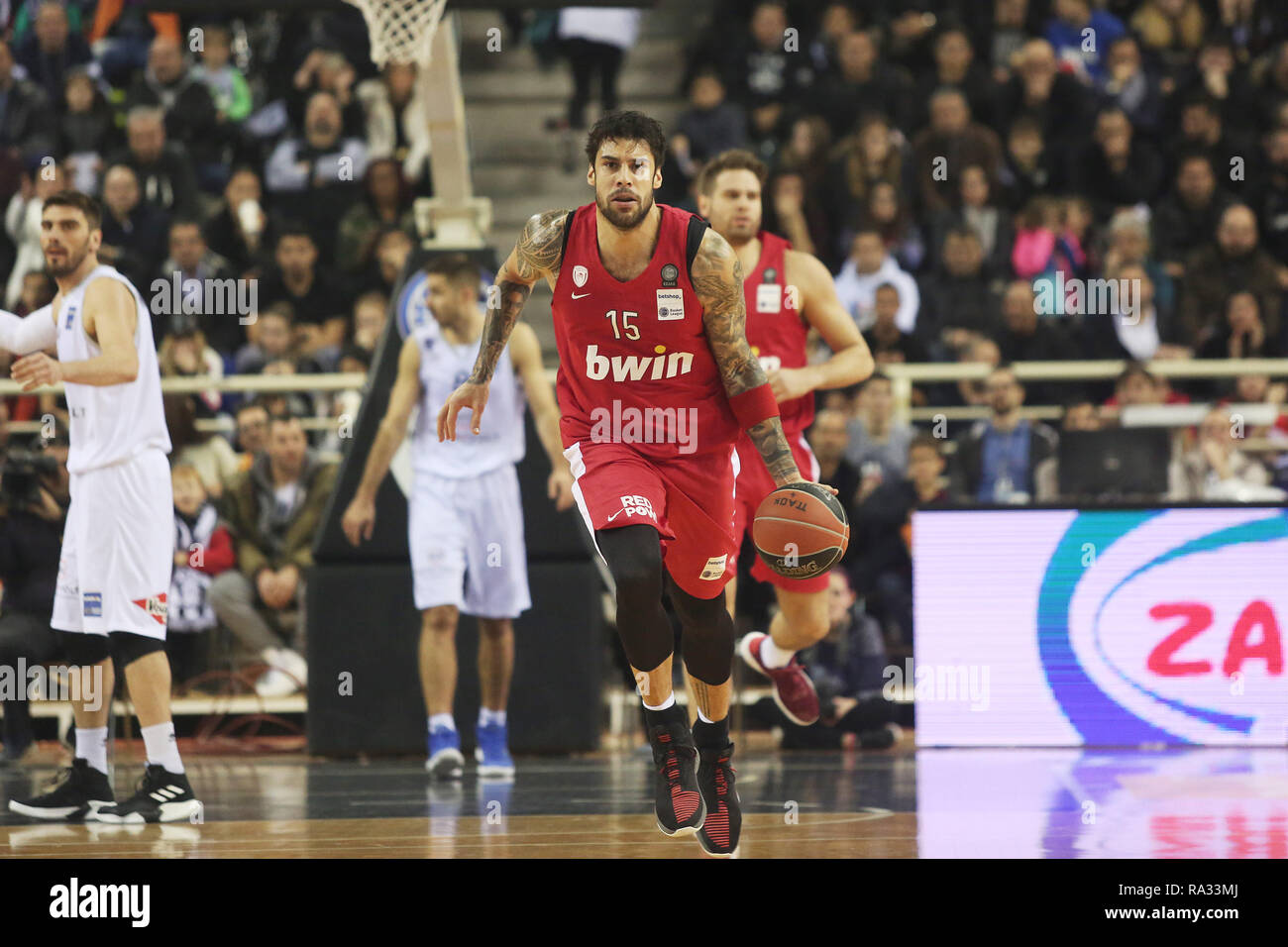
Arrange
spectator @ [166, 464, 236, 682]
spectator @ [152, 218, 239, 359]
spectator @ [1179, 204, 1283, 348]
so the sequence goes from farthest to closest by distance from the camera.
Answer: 1. spectator @ [152, 218, 239, 359]
2. spectator @ [1179, 204, 1283, 348]
3. spectator @ [166, 464, 236, 682]

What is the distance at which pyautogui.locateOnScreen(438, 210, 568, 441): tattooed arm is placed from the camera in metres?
5.44

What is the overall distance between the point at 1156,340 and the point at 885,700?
4058 millimetres

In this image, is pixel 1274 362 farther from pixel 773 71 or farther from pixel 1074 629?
pixel 773 71

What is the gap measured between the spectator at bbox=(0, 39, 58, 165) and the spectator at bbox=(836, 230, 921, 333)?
6356mm

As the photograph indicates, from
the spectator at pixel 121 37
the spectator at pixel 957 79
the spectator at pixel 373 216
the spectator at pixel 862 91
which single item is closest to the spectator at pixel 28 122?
the spectator at pixel 121 37

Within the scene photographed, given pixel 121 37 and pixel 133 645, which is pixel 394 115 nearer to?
pixel 121 37

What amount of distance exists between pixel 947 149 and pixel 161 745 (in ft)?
28.3

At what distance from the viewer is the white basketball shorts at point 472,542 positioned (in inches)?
335

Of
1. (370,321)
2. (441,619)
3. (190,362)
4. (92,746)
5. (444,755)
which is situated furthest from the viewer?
(370,321)

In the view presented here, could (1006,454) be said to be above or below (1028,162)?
below

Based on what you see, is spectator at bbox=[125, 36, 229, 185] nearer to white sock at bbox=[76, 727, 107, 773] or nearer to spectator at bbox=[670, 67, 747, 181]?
spectator at bbox=[670, 67, 747, 181]

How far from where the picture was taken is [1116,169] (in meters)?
13.2

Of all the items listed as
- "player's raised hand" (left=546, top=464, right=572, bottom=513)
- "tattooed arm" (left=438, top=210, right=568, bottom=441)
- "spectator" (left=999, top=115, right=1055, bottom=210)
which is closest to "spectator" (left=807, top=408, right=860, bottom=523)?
"player's raised hand" (left=546, top=464, right=572, bottom=513)

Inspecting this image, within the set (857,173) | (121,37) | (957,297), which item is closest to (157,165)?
(121,37)
